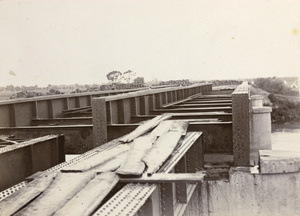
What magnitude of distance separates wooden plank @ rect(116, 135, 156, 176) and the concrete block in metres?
2.78

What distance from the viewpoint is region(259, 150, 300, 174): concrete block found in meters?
7.86

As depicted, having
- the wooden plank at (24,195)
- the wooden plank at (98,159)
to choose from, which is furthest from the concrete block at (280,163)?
the wooden plank at (24,195)

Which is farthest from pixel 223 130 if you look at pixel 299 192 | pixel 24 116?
pixel 24 116

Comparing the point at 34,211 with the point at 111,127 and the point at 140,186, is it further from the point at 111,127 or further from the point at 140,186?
the point at 111,127

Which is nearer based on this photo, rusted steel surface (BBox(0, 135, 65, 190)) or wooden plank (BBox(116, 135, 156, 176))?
wooden plank (BBox(116, 135, 156, 176))

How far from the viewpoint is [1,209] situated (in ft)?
11.2

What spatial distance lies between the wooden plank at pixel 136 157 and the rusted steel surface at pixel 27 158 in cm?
149

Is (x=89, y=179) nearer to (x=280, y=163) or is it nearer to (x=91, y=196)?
(x=91, y=196)

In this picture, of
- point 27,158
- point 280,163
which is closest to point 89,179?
point 27,158

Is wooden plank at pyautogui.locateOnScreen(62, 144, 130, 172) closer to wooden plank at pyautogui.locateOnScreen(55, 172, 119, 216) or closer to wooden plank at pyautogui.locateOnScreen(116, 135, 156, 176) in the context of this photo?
wooden plank at pyautogui.locateOnScreen(116, 135, 156, 176)

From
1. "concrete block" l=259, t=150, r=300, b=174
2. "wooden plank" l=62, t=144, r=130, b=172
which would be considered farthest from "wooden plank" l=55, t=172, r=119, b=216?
"concrete block" l=259, t=150, r=300, b=174

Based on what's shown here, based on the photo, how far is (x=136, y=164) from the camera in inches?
184

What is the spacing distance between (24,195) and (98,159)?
141cm

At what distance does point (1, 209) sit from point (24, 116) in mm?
8143
